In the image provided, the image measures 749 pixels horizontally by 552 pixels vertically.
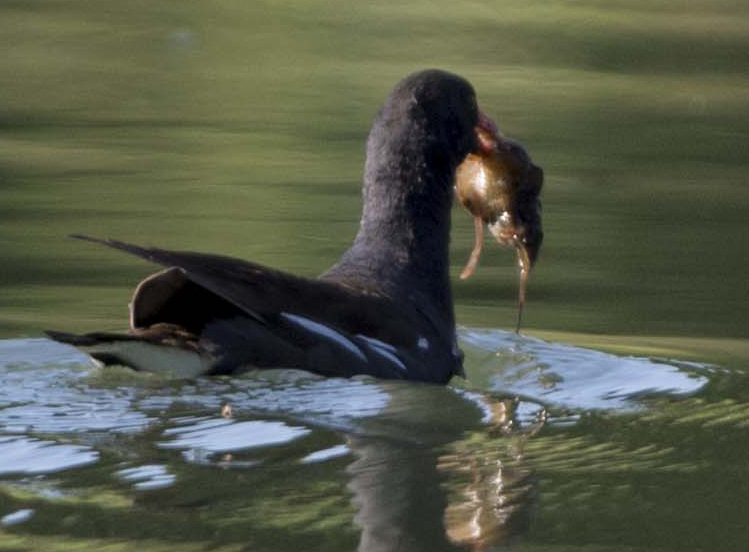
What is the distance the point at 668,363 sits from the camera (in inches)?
290

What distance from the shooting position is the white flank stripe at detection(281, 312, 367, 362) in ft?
20.5

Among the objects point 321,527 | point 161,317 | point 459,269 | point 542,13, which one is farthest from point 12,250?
point 542,13

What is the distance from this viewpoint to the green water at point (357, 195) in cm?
513

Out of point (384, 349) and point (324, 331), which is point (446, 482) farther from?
point (384, 349)

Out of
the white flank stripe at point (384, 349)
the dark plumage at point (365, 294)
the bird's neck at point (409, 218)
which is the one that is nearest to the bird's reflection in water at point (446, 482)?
the white flank stripe at point (384, 349)

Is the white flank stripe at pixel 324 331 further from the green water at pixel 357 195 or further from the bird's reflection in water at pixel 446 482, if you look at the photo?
the green water at pixel 357 195

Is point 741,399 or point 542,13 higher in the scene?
point 542,13

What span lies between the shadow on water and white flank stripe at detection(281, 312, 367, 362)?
0.11 metres

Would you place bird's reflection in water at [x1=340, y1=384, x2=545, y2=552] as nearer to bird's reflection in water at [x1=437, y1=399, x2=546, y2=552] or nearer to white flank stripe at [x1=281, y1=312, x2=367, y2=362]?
bird's reflection in water at [x1=437, y1=399, x2=546, y2=552]

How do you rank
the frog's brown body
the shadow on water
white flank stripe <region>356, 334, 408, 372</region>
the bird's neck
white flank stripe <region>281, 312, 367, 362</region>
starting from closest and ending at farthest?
the shadow on water
white flank stripe <region>281, 312, 367, 362</region>
white flank stripe <region>356, 334, 408, 372</region>
the bird's neck
the frog's brown body

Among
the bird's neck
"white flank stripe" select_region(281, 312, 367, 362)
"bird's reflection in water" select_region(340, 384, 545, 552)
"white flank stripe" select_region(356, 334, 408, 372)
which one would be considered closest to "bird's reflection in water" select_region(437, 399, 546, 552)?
"bird's reflection in water" select_region(340, 384, 545, 552)

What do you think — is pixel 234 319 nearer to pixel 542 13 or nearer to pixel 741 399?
pixel 741 399

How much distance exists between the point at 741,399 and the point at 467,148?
4.59 ft

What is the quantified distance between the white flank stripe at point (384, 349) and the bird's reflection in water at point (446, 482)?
128mm
